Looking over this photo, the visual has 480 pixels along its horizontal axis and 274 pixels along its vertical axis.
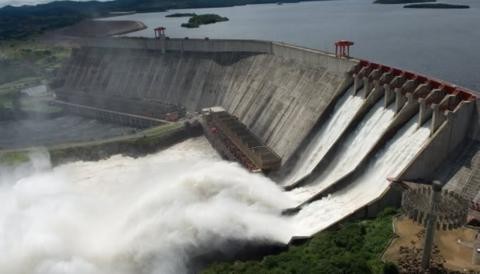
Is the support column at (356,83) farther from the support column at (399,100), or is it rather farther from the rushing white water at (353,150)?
the support column at (399,100)

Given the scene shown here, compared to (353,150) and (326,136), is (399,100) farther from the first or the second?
(326,136)

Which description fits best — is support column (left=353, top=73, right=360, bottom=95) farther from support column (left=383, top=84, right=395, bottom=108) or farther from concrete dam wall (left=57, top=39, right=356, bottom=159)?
support column (left=383, top=84, right=395, bottom=108)

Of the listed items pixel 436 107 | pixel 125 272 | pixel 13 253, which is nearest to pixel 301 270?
pixel 125 272

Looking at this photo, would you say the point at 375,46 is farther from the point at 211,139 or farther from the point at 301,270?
the point at 301,270

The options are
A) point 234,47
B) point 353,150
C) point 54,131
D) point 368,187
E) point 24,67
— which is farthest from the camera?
point 24,67

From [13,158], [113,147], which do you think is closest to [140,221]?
[113,147]

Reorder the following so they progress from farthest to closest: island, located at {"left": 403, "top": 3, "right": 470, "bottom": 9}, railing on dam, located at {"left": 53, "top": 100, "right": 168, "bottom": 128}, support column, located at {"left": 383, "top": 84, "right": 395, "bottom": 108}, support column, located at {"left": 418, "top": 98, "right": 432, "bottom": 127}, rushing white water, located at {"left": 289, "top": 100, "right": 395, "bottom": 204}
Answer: island, located at {"left": 403, "top": 3, "right": 470, "bottom": 9}
railing on dam, located at {"left": 53, "top": 100, "right": 168, "bottom": 128}
support column, located at {"left": 383, "top": 84, "right": 395, "bottom": 108}
rushing white water, located at {"left": 289, "top": 100, "right": 395, "bottom": 204}
support column, located at {"left": 418, "top": 98, "right": 432, "bottom": 127}

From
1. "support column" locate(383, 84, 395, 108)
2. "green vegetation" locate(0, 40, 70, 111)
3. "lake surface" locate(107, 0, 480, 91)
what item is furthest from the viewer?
"green vegetation" locate(0, 40, 70, 111)

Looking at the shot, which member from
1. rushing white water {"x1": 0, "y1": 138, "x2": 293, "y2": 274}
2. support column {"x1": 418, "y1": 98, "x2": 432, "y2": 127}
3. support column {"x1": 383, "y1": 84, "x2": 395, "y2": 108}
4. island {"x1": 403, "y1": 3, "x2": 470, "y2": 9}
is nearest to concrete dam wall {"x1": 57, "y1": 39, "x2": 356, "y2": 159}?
support column {"x1": 383, "y1": 84, "x2": 395, "y2": 108}
